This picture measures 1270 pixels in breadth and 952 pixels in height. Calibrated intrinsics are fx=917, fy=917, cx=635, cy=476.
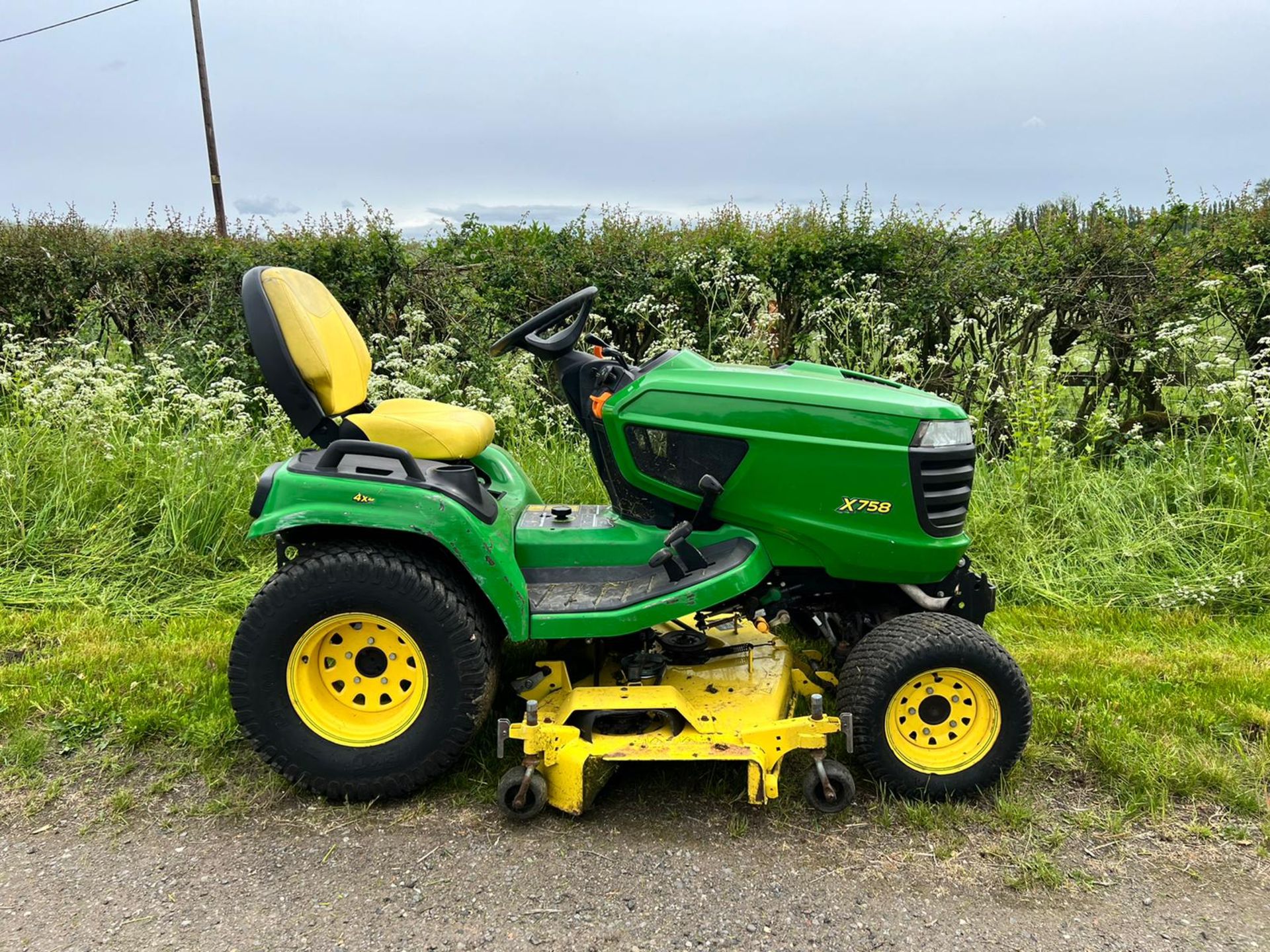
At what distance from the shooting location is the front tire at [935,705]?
2.62 metres

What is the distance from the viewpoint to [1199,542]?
4543 mm

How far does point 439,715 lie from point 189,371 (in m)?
4.46

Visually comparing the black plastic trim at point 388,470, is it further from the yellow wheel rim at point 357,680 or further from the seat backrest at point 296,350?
the yellow wheel rim at point 357,680

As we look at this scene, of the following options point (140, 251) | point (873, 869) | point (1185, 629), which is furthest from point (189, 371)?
point (1185, 629)

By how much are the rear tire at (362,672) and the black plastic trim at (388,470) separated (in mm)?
199

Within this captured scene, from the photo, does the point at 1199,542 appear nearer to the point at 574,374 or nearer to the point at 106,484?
the point at 574,374

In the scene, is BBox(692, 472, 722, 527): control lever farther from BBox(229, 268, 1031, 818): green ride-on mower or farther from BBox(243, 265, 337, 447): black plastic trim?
BBox(243, 265, 337, 447): black plastic trim

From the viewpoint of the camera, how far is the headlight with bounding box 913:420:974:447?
8.55 ft

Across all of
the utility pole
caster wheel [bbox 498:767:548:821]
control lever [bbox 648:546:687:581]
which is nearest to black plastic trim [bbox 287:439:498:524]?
control lever [bbox 648:546:687:581]

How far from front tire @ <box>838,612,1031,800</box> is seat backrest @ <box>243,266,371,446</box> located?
1.77 meters

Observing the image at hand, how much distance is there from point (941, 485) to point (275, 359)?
197cm

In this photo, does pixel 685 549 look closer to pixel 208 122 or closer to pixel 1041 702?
pixel 1041 702

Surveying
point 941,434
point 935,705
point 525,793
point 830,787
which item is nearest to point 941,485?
point 941,434

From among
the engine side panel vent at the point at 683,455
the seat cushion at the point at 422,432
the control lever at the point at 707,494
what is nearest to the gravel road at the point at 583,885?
the control lever at the point at 707,494
